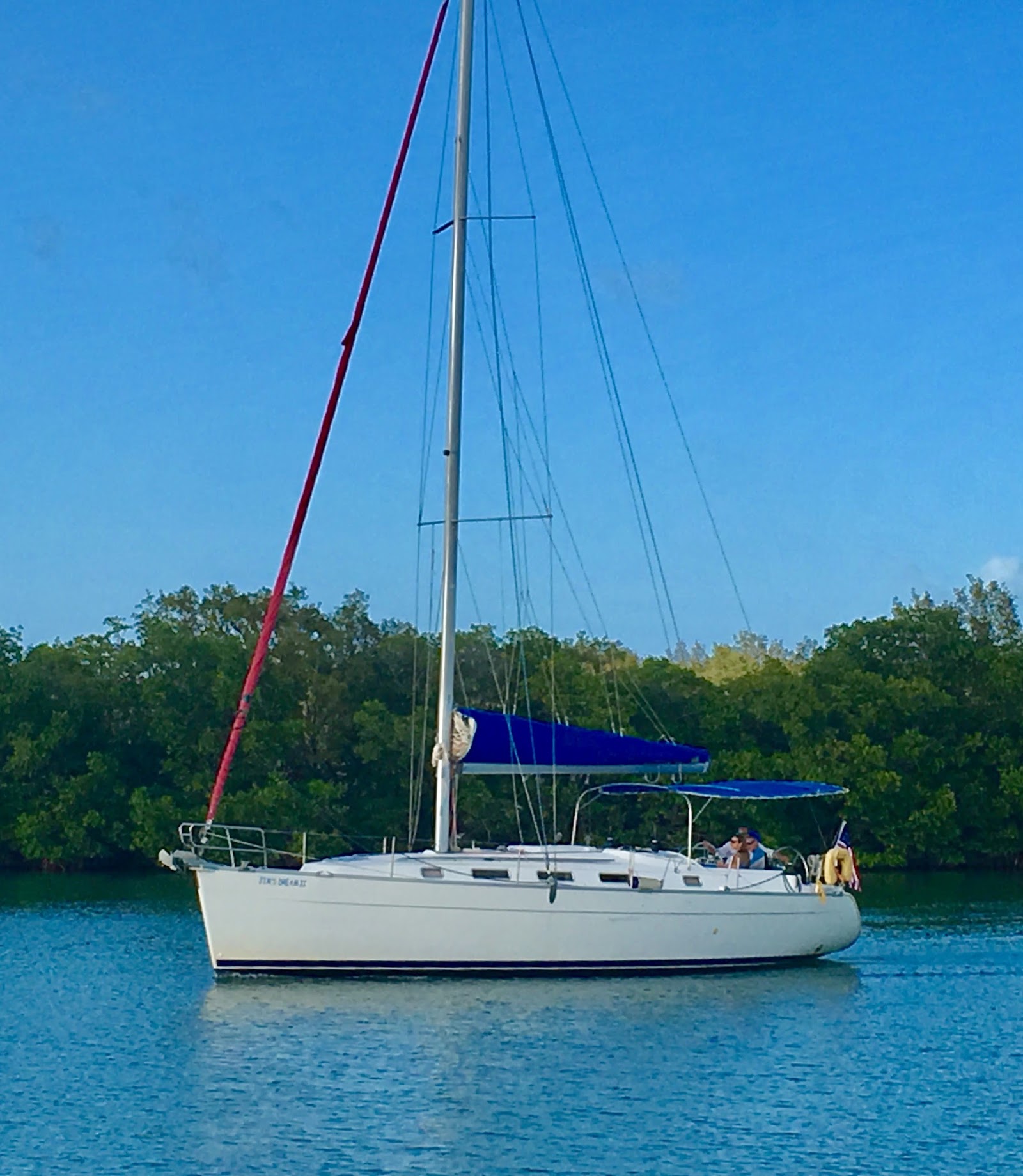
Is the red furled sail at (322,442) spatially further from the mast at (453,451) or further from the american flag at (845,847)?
the american flag at (845,847)

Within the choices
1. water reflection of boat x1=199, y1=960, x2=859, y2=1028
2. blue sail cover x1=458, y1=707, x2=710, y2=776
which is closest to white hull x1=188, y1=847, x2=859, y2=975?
water reflection of boat x1=199, y1=960, x2=859, y2=1028

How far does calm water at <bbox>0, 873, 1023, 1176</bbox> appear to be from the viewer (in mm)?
16141

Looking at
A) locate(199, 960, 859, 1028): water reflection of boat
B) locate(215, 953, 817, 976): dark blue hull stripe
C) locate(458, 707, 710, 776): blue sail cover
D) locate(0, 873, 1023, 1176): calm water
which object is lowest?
locate(0, 873, 1023, 1176): calm water

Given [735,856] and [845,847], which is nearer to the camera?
[735,856]

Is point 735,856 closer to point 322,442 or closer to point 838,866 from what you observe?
point 838,866

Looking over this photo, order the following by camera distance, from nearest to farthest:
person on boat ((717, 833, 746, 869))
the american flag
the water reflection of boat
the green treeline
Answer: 1. the water reflection of boat
2. person on boat ((717, 833, 746, 869))
3. the american flag
4. the green treeline

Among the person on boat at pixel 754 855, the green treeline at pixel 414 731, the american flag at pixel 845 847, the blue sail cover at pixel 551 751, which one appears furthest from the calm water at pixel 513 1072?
the green treeline at pixel 414 731

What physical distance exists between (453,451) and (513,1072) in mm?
11238

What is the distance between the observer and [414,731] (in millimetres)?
54438

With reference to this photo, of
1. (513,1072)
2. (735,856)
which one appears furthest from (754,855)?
(513,1072)

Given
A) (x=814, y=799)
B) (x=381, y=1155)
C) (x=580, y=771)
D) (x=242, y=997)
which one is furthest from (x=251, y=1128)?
(x=814, y=799)

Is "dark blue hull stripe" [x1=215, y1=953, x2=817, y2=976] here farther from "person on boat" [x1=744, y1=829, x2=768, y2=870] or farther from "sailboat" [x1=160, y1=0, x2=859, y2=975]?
"person on boat" [x1=744, y1=829, x2=768, y2=870]

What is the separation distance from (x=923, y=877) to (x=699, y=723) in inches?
443

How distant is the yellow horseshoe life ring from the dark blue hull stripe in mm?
4106
